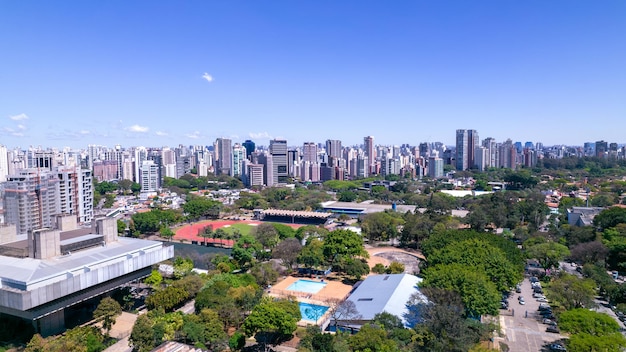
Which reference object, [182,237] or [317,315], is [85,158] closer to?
[182,237]

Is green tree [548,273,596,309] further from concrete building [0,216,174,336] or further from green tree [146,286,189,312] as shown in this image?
concrete building [0,216,174,336]

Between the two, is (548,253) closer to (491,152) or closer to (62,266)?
(62,266)

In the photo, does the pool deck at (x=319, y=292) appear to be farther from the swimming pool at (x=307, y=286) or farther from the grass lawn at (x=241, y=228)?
the grass lawn at (x=241, y=228)

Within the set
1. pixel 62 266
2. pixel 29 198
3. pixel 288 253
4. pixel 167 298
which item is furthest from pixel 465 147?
pixel 62 266

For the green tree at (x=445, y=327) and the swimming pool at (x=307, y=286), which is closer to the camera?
the green tree at (x=445, y=327)

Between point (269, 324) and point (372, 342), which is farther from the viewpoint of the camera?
point (269, 324)

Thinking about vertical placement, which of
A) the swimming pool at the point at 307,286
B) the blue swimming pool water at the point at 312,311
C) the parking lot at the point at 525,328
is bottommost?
the swimming pool at the point at 307,286

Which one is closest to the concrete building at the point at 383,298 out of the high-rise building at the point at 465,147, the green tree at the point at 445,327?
the green tree at the point at 445,327
